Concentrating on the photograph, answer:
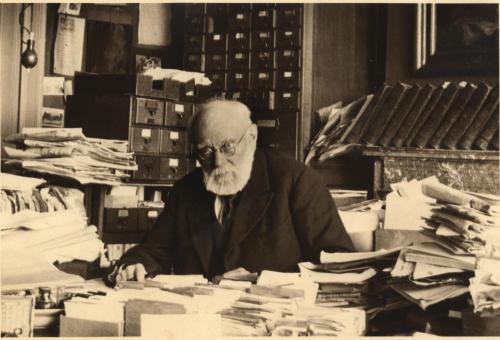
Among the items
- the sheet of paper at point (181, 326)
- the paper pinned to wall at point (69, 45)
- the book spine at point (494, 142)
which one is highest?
the paper pinned to wall at point (69, 45)

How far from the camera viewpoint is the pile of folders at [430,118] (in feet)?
9.82

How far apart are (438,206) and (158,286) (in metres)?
0.52

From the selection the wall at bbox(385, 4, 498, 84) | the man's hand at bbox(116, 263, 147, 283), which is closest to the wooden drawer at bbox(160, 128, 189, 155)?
the wall at bbox(385, 4, 498, 84)

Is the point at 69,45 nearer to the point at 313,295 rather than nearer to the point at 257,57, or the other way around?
the point at 257,57

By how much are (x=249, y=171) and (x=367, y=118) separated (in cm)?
172

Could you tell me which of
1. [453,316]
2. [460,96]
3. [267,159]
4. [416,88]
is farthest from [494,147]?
[453,316]

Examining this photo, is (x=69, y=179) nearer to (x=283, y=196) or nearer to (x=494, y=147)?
(x=283, y=196)

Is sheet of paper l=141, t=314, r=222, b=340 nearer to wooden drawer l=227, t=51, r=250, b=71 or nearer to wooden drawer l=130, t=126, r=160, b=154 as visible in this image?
wooden drawer l=130, t=126, r=160, b=154

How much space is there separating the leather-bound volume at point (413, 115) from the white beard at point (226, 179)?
5.15 ft

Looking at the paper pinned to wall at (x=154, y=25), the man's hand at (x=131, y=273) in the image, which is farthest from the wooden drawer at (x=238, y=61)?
Answer: the man's hand at (x=131, y=273)

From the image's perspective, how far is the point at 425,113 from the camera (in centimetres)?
316

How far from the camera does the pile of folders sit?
2.99m

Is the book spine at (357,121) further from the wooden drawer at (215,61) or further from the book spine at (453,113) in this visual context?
the wooden drawer at (215,61)

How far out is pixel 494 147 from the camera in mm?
2961
